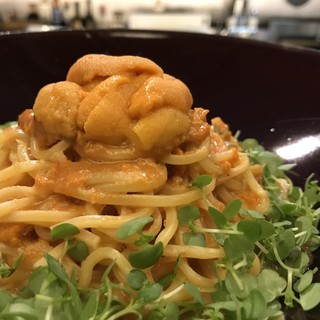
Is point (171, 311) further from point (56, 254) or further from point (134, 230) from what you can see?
point (56, 254)

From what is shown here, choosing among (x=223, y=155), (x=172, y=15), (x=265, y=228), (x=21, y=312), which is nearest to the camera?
(x=21, y=312)

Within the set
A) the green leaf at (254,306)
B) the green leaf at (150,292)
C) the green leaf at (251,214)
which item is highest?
the green leaf at (251,214)

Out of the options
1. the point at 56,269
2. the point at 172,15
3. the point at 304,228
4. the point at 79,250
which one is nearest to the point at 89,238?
the point at 79,250

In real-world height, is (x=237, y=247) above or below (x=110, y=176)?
below

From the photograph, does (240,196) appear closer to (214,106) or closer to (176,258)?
(176,258)

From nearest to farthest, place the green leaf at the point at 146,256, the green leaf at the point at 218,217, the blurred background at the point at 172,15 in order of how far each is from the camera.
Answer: the green leaf at the point at 146,256 < the green leaf at the point at 218,217 < the blurred background at the point at 172,15

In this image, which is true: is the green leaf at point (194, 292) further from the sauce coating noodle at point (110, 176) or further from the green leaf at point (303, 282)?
the green leaf at point (303, 282)

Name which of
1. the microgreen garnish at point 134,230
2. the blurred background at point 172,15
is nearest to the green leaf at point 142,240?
the microgreen garnish at point 134,230

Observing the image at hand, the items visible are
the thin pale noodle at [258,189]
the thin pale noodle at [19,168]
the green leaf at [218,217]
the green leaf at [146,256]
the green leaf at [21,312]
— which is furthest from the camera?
the thin pale noodle at [258,189]
